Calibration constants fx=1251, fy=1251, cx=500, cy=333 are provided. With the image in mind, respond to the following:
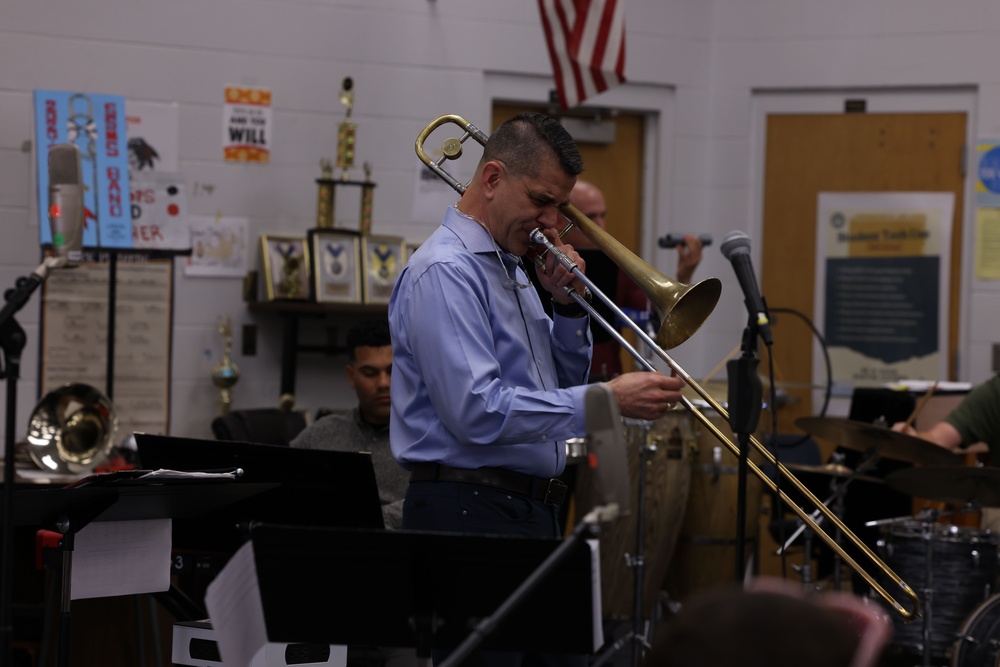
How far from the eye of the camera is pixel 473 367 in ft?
7.43

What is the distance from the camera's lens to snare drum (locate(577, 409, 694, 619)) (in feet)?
15.0

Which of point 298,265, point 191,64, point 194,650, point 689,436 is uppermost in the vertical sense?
point 191,64

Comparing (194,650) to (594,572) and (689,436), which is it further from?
(689,436)

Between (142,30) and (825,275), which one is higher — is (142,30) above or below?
above

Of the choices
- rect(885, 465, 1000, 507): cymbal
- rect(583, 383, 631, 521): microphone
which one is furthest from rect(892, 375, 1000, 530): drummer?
rect(583, 383, 631, 521): microphone

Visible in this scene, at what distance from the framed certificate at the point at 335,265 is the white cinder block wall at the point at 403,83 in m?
0.20

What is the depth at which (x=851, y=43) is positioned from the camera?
5.64 meters

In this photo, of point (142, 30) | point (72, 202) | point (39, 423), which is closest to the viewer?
point (72, 202)

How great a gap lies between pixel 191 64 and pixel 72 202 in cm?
185

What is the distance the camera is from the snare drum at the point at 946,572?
4.14 metres

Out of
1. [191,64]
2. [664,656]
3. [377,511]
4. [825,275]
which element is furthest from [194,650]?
[825,275]

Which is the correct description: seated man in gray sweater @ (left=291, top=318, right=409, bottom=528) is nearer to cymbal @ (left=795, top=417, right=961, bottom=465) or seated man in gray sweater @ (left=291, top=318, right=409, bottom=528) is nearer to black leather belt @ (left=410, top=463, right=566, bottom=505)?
black leather belt @ (left=410, top=463, right=566, bottom=505)

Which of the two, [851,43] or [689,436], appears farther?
[851,43]

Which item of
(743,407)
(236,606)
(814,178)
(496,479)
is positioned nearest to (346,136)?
(814,178)
